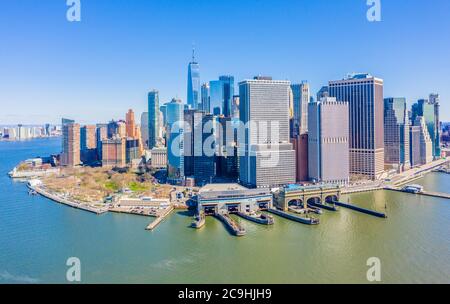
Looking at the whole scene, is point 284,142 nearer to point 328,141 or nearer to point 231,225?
point 328,141

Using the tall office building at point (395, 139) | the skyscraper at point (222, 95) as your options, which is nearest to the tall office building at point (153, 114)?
the skyscraper at point (222, 95)

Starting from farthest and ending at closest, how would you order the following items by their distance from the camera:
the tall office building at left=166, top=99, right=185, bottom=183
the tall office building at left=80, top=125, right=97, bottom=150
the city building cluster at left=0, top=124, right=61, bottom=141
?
the city building cluster at left=0, top=124, right=61, bottom=141, the tall office building at left=80, top=125, right=97, bottom=150, the tall office building at left=166, top=99, right=185, bottom=183

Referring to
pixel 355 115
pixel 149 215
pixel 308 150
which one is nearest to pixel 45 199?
pixel 149 215

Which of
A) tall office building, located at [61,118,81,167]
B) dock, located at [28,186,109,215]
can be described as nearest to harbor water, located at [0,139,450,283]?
dock, located at [28,186,109,215]

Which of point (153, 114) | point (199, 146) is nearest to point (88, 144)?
point (153, 114)

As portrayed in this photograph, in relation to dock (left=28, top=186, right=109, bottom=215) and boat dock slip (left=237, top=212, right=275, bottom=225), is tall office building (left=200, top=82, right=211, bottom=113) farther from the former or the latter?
boat dock slip (left=237, top=212, right=275, bottom=225)
